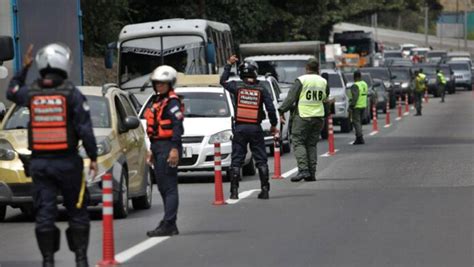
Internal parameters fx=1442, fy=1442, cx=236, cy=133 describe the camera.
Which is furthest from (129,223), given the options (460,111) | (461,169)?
(460,111)

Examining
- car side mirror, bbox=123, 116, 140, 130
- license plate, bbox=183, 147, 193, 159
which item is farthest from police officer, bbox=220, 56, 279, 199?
license plate, bbox=183, 147, 193, 159

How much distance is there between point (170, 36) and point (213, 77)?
6.44 metres

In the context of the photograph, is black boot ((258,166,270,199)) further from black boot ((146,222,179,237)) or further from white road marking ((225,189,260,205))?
black boot ((146,222,179,237))

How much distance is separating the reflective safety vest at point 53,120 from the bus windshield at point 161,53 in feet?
77.8

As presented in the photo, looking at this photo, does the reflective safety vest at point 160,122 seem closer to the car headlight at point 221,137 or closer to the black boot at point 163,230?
the black boot at point 163,230

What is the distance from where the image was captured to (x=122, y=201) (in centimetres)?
1606

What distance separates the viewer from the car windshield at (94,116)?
16.6 meters

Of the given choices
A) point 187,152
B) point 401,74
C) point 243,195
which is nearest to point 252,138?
point 243,195

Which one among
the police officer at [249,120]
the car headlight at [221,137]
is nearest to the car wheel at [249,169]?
the car headlight at [221,137]

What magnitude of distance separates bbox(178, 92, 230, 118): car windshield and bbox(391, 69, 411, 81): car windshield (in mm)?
42228

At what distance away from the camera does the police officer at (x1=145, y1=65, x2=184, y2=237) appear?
1392 centimetres

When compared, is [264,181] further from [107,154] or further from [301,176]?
[301,176]

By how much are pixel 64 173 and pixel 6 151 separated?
5.61m

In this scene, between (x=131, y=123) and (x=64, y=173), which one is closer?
(x=64, y=173)
